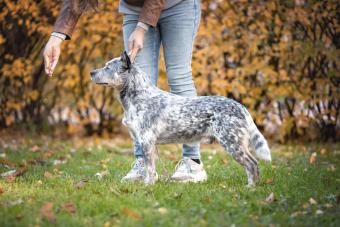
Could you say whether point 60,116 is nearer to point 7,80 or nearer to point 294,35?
point 7,80

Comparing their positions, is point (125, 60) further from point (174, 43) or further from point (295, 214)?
point (295, 214)

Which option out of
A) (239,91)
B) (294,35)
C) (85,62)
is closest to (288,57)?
(294,35)

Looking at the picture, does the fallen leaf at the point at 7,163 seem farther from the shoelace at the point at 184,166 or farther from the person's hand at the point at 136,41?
the person's hand at the point at 136,41

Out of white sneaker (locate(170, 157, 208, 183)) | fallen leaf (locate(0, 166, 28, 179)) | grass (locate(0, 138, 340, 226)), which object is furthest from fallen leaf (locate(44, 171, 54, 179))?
white sneaker (locate(170, 157, 208, 183))

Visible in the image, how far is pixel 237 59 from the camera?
7.67 m

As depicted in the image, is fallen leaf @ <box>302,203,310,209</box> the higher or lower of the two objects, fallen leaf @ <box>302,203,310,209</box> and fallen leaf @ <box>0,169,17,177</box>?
the higher

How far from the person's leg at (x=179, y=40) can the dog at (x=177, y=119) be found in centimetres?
26

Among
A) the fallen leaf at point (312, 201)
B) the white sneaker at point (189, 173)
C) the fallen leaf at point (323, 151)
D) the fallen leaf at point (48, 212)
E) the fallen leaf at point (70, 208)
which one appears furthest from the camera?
the fallen leaf at point (323, 151)

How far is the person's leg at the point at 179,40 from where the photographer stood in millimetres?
4316

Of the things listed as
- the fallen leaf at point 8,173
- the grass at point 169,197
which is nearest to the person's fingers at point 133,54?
the grass at point 169,197

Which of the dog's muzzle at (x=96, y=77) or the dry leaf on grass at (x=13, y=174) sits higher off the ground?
the dog's muzzle at (x=96, y=77)

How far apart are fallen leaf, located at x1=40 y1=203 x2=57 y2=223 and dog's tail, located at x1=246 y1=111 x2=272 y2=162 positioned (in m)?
1.70

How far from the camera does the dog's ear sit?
4043 millimetres

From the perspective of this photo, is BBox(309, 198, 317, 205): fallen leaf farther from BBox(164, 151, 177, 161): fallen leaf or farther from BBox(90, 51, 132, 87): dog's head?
BBox(164, 151, 177, 161): fallen leaf
